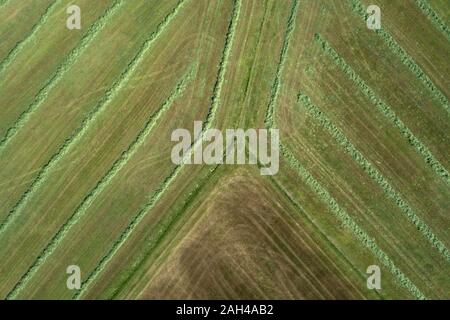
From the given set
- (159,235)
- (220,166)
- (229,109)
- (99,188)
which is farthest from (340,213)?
(99,188)

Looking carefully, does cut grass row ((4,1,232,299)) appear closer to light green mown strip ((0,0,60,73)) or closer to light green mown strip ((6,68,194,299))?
light green mown strip ((6,68,194,299))

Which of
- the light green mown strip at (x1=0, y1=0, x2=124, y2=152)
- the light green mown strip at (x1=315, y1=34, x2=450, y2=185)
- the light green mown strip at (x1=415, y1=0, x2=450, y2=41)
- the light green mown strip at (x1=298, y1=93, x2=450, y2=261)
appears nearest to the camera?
the light green mown strip at (x1=0, y1=0, x2=124, y2=152)

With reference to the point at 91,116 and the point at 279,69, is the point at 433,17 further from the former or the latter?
the point at 91,116

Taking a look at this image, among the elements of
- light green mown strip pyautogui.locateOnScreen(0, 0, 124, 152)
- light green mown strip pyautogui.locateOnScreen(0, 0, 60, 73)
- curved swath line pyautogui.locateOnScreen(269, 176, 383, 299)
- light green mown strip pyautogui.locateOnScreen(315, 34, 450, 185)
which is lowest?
curved swath line pyautogui.locateOnScreen(269, 176, 383, 299)

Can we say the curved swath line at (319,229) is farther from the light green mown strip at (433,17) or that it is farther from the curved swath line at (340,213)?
the light green mown strip at (433,17)

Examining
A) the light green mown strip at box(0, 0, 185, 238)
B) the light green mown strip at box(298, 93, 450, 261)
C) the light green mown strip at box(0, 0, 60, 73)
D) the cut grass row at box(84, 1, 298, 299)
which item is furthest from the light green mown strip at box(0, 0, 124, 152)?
the light green mown strip at box(298, 93, 450, 261)

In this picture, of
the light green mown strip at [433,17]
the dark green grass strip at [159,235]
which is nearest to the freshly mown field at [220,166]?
the dark green grass strip at [159,235]

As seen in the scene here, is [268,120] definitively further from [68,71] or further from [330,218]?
[68,71]
